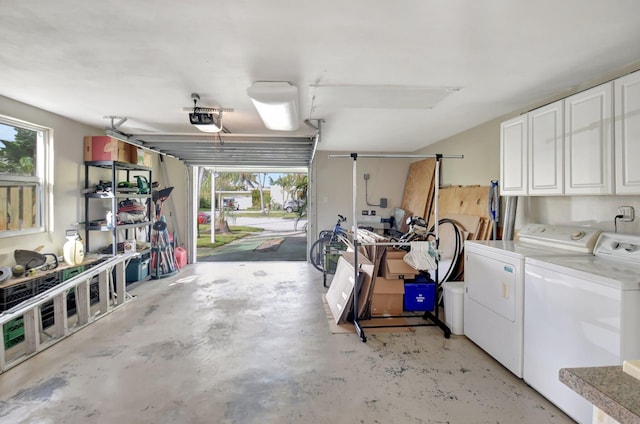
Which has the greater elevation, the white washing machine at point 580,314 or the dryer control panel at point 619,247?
the dryer control panel at point 619,247

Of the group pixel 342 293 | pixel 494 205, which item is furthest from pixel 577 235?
pixel 342 293

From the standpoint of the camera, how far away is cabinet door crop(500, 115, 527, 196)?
109 inches

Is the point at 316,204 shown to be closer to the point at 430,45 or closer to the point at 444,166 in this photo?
the point at 444,166

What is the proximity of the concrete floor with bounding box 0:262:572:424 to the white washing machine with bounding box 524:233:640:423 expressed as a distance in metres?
0.19

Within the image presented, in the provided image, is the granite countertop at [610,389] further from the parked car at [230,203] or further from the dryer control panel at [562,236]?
the parked car at [230,203]

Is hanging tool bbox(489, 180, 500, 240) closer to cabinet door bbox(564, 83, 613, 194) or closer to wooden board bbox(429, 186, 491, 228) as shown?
wooden board bbox(429, 186, 491, 228)

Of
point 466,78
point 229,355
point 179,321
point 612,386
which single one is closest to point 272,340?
point 229,355

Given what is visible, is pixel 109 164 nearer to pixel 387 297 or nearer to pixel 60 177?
pixel 60 177

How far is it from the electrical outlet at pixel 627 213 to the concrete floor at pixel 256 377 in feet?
4.75

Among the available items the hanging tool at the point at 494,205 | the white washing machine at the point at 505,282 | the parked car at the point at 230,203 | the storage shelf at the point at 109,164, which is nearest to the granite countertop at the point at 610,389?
the white washing machine at the point at 505,282

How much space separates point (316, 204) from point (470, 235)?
3135 mm

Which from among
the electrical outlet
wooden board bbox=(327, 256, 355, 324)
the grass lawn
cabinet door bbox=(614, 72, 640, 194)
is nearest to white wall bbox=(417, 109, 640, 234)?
the electrical outlet

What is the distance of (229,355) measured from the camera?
2.66 m

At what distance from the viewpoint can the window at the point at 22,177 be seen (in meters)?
3.11
